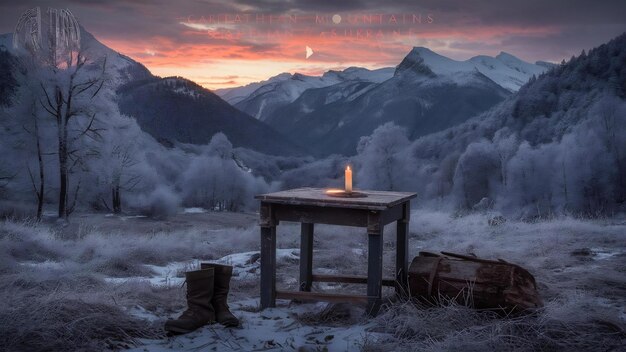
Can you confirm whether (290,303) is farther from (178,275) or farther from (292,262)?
(292,262)

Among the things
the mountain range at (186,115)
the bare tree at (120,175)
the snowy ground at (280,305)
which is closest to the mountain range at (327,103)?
the mountain range at (186,115)

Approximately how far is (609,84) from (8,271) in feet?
142

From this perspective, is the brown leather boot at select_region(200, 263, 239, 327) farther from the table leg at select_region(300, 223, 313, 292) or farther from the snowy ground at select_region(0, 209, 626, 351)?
the table leg at select_region(300, 223, 313, 292)

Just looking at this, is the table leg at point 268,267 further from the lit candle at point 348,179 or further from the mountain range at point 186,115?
the mountain range at point 186,115

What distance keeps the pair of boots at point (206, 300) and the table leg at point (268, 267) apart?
29.5 inches

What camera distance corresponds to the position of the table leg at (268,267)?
568 centimetres

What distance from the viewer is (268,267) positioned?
5727mm

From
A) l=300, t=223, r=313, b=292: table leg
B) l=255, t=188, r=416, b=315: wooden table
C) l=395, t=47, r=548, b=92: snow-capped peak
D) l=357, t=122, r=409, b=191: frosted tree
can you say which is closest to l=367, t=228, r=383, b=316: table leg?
l=255, t=188, r=416, b=315: wooden table

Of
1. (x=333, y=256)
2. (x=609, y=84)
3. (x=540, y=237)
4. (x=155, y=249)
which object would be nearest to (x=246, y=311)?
(x=333, y=256)

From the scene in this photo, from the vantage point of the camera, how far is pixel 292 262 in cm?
926

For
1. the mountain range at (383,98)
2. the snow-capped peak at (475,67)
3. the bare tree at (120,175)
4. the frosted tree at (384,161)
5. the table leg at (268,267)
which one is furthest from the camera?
the snow-capped peak at (475,67)

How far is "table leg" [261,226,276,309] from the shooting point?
5.68 m

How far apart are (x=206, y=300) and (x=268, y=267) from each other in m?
1.03

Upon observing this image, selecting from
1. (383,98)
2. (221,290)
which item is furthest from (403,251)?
(383,98)
